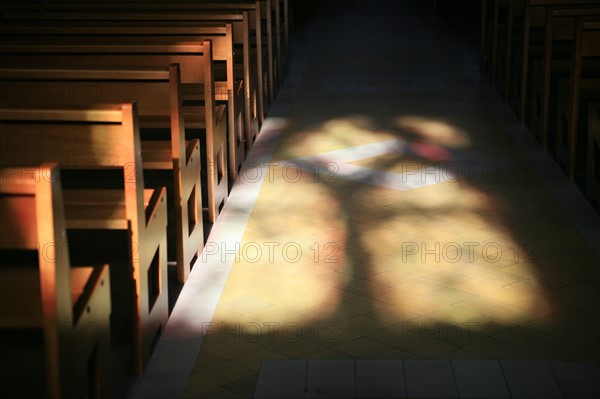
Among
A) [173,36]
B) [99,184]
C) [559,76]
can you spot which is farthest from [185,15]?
[559,76]

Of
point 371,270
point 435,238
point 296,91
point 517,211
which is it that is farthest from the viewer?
point 296,91

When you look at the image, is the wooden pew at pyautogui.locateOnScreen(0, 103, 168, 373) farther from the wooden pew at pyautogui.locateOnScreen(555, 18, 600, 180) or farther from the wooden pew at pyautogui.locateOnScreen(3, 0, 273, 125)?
the wooden pew at pyautogui.locateOnScreen(555, 18, 600, 180)

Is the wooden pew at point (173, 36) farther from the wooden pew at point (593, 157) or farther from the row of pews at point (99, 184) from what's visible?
the wooden pew at point (593, 157)

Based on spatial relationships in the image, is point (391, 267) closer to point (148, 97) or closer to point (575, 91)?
point (148, 97)

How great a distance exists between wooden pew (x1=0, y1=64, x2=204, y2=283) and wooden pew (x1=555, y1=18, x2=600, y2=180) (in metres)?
2.65

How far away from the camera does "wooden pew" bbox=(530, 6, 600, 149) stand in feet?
21.7

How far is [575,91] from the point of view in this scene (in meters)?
6.06

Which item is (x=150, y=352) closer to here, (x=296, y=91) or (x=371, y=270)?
(x=371, y=270)

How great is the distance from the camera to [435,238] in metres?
5.07

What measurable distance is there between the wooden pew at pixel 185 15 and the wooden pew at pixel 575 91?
228 cm

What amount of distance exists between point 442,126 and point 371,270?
3.32 metres

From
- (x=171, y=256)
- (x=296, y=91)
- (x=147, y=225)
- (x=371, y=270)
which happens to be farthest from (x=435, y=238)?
(x=296, y=91)

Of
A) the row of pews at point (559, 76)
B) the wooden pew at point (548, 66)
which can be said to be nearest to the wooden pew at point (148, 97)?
the row of pews at point (559, 76)

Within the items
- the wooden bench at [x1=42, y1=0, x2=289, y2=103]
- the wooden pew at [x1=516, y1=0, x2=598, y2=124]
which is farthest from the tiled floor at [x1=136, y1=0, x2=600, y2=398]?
the wooden bench at [x1=42, y1=0, x2=289, y2=103]
